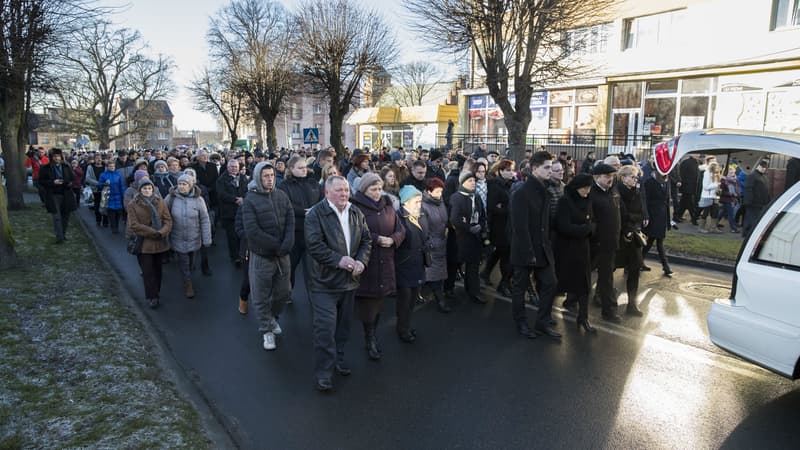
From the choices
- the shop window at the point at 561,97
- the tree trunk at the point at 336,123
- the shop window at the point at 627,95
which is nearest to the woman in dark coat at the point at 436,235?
the tree trunk at the point at 336,123

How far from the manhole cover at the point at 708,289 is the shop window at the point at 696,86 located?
1689 cm

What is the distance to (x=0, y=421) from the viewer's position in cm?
404

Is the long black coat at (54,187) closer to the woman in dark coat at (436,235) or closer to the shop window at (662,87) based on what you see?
the woman in dark coat at (436,235)

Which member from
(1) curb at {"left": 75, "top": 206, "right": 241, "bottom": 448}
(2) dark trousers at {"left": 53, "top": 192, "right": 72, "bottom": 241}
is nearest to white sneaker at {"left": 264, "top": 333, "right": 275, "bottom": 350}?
(1) curb at {"left": 75, "top": 206, "right": 241, "bottom": 448}

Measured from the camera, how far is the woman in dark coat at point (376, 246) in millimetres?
5348

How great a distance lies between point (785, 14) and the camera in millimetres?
19891

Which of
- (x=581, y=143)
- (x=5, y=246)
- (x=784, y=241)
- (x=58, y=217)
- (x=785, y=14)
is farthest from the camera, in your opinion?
(x=581, y=143)

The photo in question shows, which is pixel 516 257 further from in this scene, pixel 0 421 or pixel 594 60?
pixel 594 60

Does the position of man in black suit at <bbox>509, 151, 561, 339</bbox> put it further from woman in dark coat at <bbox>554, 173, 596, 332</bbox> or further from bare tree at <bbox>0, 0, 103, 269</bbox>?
bare tree at <bbox>0, 0, 103, 269</bbox>

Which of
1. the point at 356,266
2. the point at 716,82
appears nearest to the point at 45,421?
the point at 356,266

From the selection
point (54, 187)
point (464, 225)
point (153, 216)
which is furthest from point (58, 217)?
point (464, 225)

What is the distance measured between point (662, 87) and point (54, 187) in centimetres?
2342

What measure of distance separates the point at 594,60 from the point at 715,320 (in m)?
24.4

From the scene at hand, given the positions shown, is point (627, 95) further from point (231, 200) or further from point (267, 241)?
point (267, 241)
